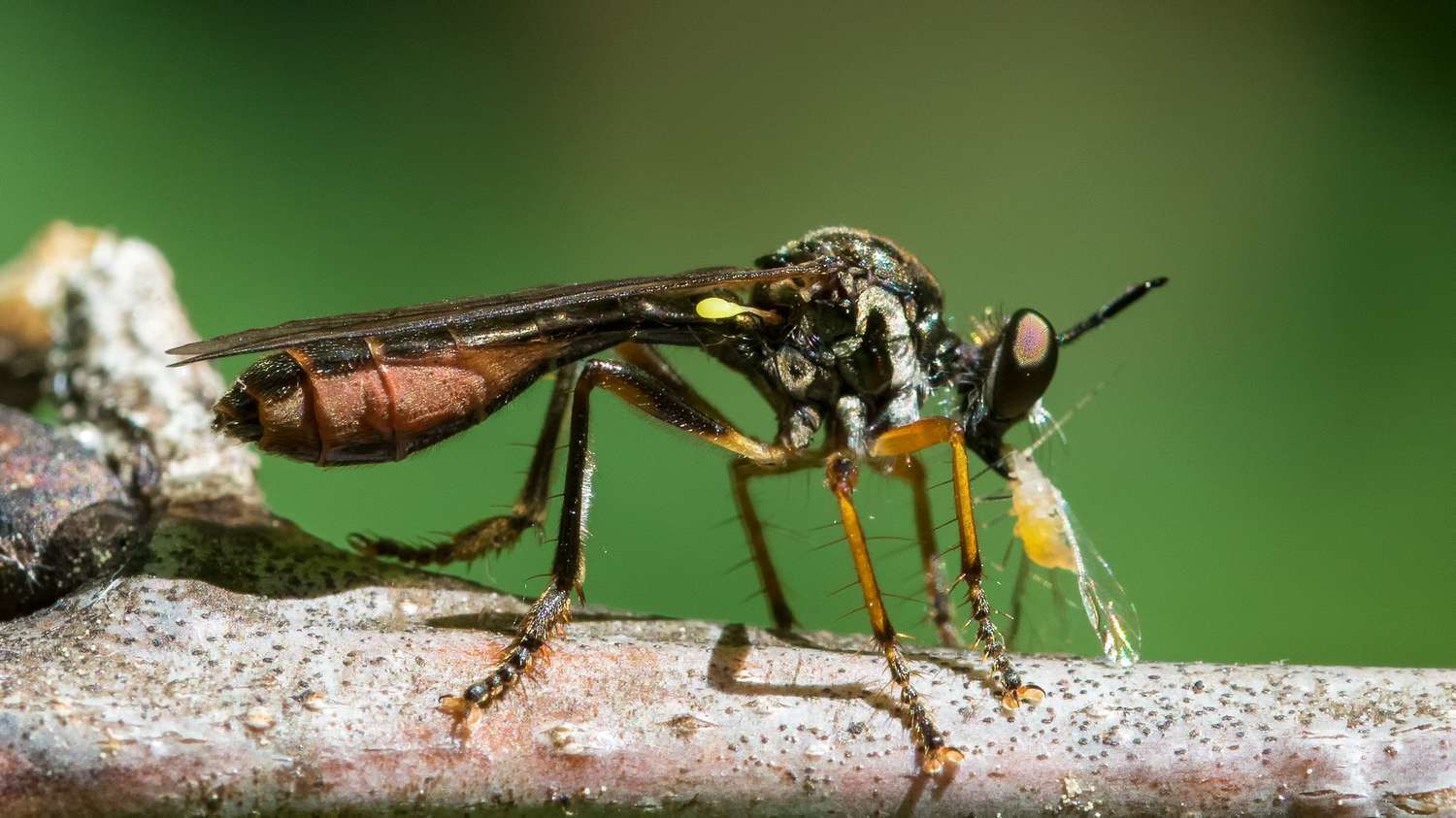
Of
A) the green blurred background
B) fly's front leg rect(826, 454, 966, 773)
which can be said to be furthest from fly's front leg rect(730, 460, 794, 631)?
fly's front leg rect(826, 454, 966, 773)

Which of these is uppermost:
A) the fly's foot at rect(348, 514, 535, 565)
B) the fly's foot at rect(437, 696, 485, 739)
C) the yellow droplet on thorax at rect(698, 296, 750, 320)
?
the yellow droplet on thorax at rect(698, 296, 750, 320)

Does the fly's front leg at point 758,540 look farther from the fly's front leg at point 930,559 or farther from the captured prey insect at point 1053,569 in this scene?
the captured prey insect at point 1053,569

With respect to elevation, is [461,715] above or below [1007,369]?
below

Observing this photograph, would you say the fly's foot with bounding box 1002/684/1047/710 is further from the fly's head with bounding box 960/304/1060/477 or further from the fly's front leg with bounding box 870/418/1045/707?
the fly's head with bounding box 960/304/1060/477

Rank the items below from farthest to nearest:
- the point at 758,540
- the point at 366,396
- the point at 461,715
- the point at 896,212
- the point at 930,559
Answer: the point at 896,212 < the point at 930,559 < the point at 758,540 < the point at 366,396 < the point at 461,715

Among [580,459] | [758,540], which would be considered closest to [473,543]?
[580,459]

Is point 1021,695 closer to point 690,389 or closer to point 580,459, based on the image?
point 580,459

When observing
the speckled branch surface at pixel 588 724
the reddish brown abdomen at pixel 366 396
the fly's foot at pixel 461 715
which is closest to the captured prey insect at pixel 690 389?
the reddish brown abdomen at pixel 366 396
